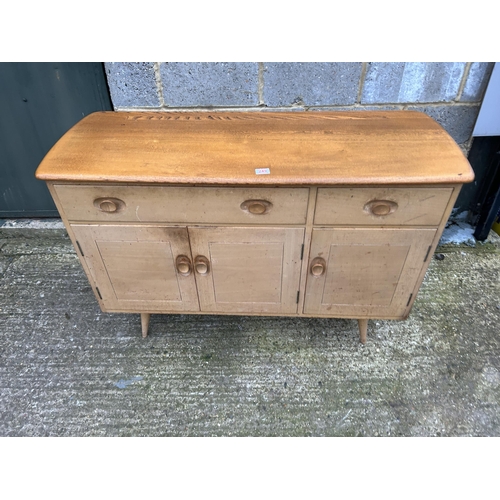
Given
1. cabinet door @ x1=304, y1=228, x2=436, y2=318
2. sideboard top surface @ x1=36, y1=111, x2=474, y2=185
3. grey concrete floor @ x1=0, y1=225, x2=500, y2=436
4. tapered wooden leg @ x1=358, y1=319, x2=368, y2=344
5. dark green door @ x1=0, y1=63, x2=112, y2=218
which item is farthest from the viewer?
dark green door @ x1=0, y1=63, x2=112, y2=218

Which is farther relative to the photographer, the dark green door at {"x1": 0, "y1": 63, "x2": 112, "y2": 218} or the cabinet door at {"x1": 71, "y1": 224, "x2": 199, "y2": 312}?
the dark green door at {"x1": 0, "y1": 63, "x2": 112, "y2": 218}

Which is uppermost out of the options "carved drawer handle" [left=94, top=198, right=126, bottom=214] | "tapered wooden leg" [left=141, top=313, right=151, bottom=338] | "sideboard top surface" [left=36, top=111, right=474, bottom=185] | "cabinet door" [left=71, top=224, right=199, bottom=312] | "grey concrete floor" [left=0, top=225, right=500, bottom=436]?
"sideboard top surface" [left=36, top=111, right=474, bottom=185]

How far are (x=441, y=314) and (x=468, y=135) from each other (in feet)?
3.29

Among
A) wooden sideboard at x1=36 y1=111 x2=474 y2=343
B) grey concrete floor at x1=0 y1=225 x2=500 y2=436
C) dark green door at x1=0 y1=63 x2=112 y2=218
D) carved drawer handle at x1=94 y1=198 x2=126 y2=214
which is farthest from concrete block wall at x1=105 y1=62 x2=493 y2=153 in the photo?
grey concrete floor at x1=0 y1=225 x2=500 y2=436

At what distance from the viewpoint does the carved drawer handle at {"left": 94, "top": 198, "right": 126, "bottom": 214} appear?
1.25 m

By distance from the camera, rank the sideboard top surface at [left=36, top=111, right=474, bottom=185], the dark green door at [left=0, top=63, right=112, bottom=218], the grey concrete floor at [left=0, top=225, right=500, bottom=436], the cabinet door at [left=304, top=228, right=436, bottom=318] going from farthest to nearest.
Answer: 1. the dark green door at [left=0, top=63, right=112, bottom=218]
2. the grey concrete floor at [left=0, top=225, right=500, bottom=436]
3. the cabinet door at [left=304, top=228, right=436, bottom=318]
4. the sideboard top surface at [left=36, top=111, right=474, bottom=185]

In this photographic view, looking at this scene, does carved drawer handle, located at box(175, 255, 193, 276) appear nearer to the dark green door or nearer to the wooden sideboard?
the wooden sideboard

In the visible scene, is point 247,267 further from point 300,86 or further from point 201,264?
point 300,86

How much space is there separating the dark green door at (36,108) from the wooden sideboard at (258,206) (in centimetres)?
55

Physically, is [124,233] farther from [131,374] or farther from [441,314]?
[441,314]

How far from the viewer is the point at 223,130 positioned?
141cm

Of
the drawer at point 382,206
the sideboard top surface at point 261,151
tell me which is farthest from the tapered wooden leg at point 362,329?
the sideboard top surface at point 261,151

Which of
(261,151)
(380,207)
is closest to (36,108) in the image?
(261,151)

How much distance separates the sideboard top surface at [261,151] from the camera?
1.16 meters
